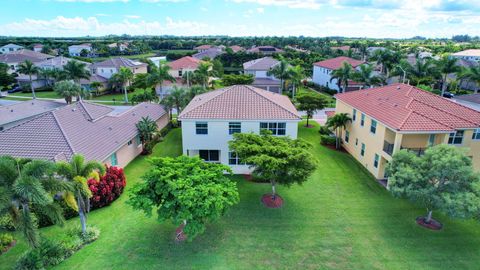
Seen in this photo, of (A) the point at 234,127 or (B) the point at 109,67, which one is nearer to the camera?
(A) the point at 234,127

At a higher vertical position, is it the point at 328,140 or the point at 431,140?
the point at 431,140

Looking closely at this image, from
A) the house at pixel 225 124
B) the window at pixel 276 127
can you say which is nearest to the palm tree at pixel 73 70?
the house at pixel 225 124

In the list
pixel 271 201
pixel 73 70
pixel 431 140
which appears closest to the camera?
pixel 271 201

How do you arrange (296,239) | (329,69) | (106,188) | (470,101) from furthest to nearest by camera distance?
(329,69) < (470,101) < (106,188) < (296,239)

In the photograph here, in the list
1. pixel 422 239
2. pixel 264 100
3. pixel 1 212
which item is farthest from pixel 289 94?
pixel 1 212

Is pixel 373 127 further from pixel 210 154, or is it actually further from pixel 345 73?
pixel 345 73

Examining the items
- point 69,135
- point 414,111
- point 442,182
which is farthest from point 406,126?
point 69,135

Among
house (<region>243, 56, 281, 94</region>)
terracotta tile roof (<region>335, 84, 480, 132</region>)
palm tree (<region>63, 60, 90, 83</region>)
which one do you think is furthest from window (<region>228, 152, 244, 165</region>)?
palm tree (<region>63, 60, 90, 83</region>)

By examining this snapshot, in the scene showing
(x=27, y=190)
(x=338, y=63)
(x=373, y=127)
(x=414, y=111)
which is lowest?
(x=373, y=127)
